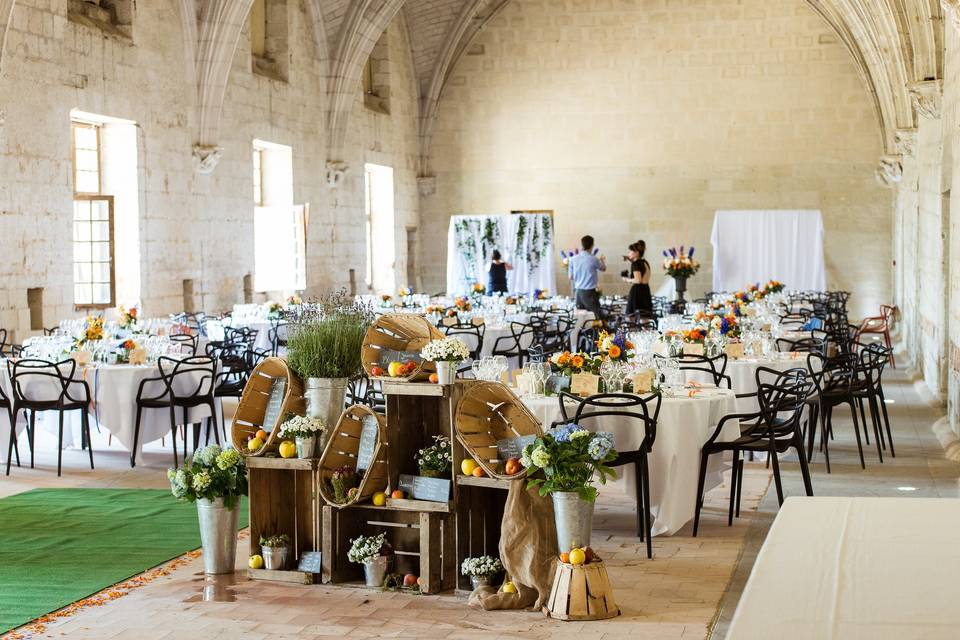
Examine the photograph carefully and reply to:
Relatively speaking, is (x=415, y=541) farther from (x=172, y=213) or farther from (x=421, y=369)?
(x=172, y=213)

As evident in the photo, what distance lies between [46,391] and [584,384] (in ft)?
13.2

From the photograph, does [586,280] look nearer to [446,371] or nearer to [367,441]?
[367,441]

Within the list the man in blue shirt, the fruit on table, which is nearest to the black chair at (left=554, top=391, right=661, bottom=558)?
the fruit on table

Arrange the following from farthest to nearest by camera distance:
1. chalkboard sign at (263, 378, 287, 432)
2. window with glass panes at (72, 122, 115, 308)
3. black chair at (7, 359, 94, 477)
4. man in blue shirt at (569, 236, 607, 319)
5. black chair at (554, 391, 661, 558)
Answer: man in blue shirt at (569, 236, 607, 319)
window with glass panes at (72, 122, 115, 308)
black chair at (7, 359, 94, 477)
black chair at (554, 391, 661, 558)
chalkboard sign at (263, 378, 287, 432)

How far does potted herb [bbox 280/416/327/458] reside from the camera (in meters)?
5.22

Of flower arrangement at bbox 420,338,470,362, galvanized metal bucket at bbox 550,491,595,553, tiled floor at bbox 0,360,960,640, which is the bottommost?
tiled floor at bbox 0,360,960,640

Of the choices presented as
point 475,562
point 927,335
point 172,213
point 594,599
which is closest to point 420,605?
point 475,562

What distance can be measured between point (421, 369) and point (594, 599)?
1258 millimetres

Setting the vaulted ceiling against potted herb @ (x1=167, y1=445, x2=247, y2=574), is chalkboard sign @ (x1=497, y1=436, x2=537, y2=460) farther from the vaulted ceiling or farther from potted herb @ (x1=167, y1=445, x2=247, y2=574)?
the vaulted ceiling

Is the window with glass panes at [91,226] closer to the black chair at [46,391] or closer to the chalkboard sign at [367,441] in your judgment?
the black chair at [46,391]

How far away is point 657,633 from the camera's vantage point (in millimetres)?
4375

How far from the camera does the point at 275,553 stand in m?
5.29

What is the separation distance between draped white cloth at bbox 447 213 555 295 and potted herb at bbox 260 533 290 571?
14023 mm

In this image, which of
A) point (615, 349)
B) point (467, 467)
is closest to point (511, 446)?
point (467, 467)
